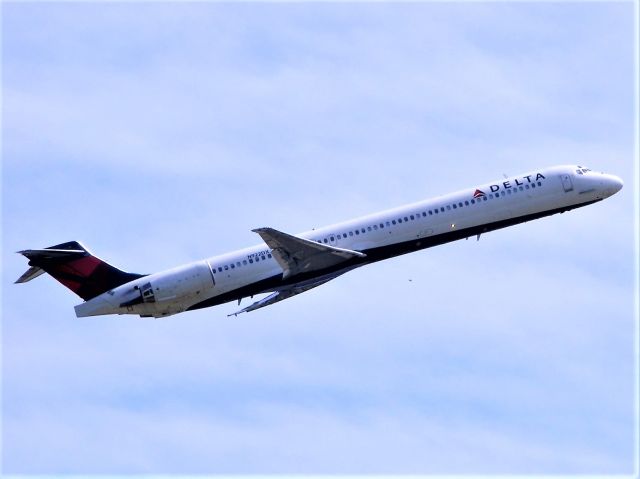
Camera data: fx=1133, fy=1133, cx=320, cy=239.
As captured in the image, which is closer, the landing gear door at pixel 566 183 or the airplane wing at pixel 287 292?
the airplane wing at pixel 287 292

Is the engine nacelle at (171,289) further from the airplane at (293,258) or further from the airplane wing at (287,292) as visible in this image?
the airplane wing at (287,292)

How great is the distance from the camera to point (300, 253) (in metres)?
59.3

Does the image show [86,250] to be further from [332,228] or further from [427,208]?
[427,208]

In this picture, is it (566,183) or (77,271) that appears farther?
(566,183)

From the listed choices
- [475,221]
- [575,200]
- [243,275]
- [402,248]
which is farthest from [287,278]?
[575,200]

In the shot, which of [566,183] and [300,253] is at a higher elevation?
[566,183]

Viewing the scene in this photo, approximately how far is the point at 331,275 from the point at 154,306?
9.62 metres

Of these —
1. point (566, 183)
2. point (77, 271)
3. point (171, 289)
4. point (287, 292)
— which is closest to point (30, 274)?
point (77, 271)

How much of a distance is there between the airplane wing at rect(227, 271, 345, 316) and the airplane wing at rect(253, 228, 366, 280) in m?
1.27

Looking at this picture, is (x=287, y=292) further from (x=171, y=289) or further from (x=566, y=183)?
(x=566, y=183)

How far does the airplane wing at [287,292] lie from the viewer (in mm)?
61031

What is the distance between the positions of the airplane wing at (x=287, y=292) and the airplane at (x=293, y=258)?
0.18 ft

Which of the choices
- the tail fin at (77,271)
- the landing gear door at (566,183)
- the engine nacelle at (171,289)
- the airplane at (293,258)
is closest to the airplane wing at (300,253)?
the airplane at (293,258)

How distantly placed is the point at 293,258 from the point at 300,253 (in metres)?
0.51
